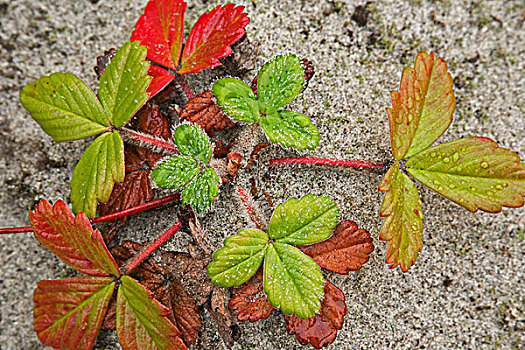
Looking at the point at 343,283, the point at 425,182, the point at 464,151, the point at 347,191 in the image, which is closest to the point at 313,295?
the point at 343,283

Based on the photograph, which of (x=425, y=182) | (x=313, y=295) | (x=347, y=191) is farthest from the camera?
(x=347, y=191)

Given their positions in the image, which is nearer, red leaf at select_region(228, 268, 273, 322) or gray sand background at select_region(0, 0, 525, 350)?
red leaf at select_region(228, 268, 273, 322)

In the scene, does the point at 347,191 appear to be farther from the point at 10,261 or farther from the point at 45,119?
the point at 10,261

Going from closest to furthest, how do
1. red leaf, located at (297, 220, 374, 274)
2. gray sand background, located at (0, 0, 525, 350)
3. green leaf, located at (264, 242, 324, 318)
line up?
1. green leaf, located at (264, 242, 324, 318)
2. red leaf, located at (297, 220, 374, 274)
3. gray sand background, located at (0, 0, 525, 350)

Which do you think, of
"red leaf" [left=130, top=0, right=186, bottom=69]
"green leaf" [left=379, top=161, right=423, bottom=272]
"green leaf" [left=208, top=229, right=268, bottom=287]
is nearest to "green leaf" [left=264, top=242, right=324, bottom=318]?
"green leaf" [left=208, top=229, right=268, bottom=287]

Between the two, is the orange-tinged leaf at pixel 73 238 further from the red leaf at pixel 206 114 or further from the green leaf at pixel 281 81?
the green leaf at pixel 281 81

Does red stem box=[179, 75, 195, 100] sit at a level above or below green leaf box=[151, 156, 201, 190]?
above

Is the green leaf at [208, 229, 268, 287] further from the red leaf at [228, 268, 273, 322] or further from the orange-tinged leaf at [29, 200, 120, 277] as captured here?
the orange-tinged leaf at [29, 200, 120, 277]
